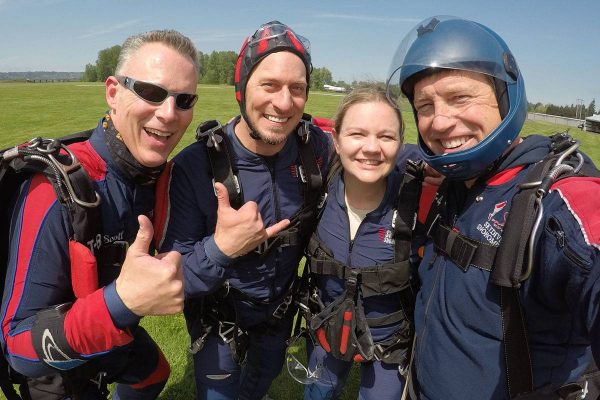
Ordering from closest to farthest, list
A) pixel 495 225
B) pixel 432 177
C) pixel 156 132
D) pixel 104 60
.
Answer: pixel 495 225 → pixel 156 132 → pixel 432 177 → pixel 104 60

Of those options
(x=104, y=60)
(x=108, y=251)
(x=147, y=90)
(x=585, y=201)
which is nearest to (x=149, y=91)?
(x=147, y=90)

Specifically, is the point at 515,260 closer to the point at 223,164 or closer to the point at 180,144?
the point at 223,164

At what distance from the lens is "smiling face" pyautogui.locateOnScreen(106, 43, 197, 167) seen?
2635mm

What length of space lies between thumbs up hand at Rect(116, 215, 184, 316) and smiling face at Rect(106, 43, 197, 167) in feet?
2.56

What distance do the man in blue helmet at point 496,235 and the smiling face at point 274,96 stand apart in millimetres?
863

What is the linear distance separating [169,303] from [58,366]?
0.74m

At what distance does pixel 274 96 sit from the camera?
2.98 m

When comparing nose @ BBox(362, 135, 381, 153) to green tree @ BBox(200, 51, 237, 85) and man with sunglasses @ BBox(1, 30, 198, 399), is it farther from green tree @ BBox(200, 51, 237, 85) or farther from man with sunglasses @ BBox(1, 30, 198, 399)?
green tree @ BBox(200, 51, 237, 85)

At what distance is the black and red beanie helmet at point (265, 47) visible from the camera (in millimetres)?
2982

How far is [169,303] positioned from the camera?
2094 mm

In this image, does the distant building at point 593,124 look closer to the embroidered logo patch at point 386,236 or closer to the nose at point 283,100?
the embroidered logo patch at point 386,236

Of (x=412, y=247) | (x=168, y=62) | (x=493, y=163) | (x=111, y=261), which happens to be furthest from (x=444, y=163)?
(x=111, y=261)

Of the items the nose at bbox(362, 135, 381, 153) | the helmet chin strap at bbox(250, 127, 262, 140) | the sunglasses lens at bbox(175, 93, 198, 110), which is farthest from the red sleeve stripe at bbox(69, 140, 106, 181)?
the nose at bbox(362, 135, 381, 153)

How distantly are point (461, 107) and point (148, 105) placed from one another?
6.30 ft
